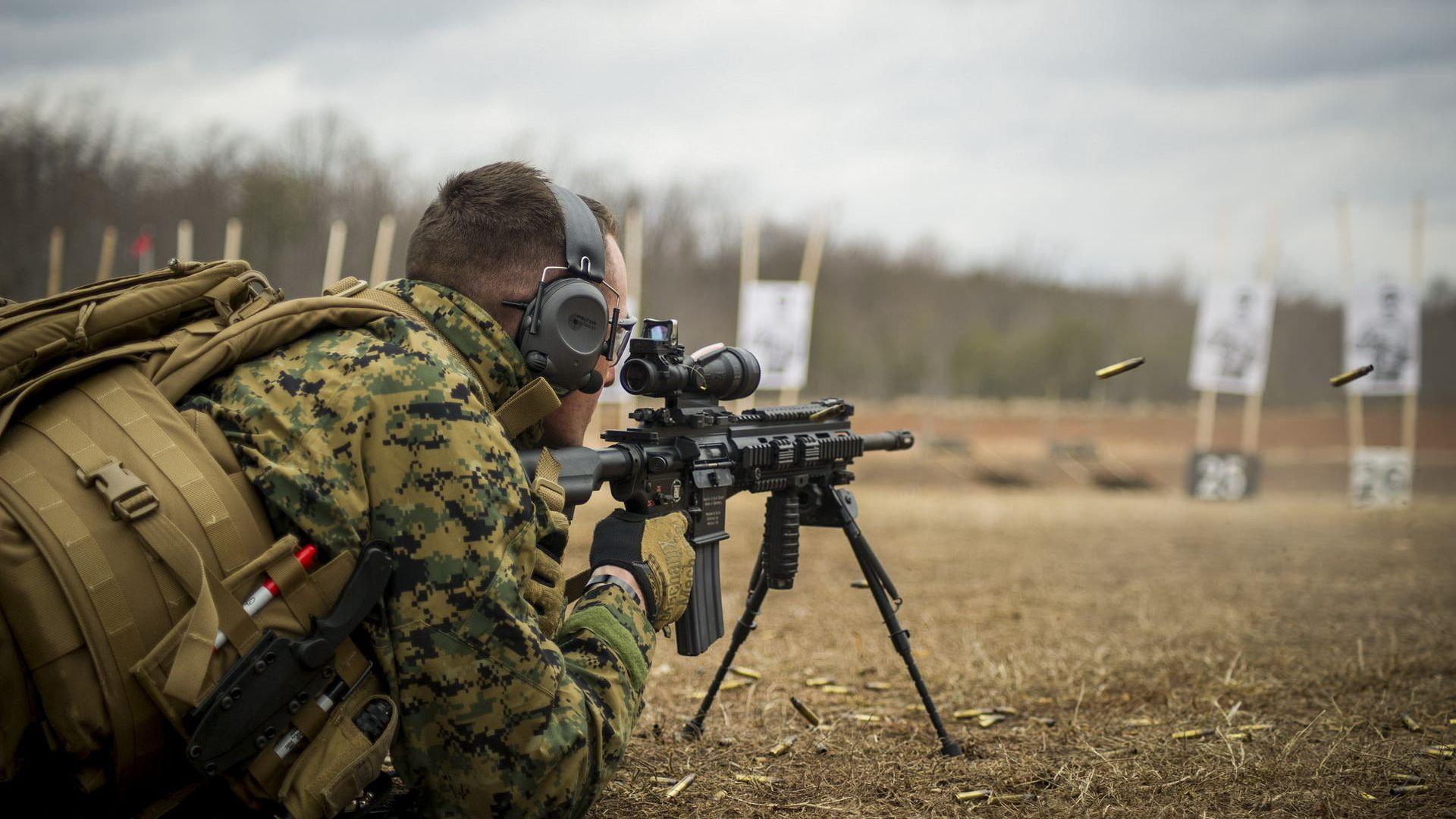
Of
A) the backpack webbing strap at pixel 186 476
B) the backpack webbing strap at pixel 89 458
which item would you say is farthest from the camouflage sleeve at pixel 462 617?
the backpack webbing strap at pixel 89 458

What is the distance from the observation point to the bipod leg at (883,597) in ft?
12.1

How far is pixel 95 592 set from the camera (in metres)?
1.75

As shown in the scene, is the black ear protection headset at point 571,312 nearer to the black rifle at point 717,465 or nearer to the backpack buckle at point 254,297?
the black rifle at point 717,465

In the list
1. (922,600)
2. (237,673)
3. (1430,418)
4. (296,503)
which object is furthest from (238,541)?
(1430,418)

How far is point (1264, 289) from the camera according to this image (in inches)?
649

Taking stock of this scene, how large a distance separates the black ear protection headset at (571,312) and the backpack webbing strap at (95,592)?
95 centimetres

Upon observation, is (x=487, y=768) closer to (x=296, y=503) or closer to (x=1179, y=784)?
(x=296, y=503)

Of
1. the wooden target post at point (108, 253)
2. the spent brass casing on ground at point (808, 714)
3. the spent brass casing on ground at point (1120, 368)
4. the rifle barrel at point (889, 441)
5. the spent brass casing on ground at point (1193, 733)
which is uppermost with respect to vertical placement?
the wooden target post at point (108, 253)

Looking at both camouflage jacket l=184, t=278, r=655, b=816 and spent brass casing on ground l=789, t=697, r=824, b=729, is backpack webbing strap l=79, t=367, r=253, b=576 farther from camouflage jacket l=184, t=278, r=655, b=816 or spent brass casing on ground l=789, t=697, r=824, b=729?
spent brass casing on ground l=789, t=697, r=824, b=729

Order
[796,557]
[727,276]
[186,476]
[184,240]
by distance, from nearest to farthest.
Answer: [186,476], [796,557], [184,240], [727,276]

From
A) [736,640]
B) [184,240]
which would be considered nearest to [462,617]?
[736,640]

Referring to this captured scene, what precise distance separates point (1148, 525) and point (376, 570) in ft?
39.0

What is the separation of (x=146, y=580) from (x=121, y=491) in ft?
0.56

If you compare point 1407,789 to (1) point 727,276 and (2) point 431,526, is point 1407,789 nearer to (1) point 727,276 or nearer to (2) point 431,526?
(2) point 431,526
